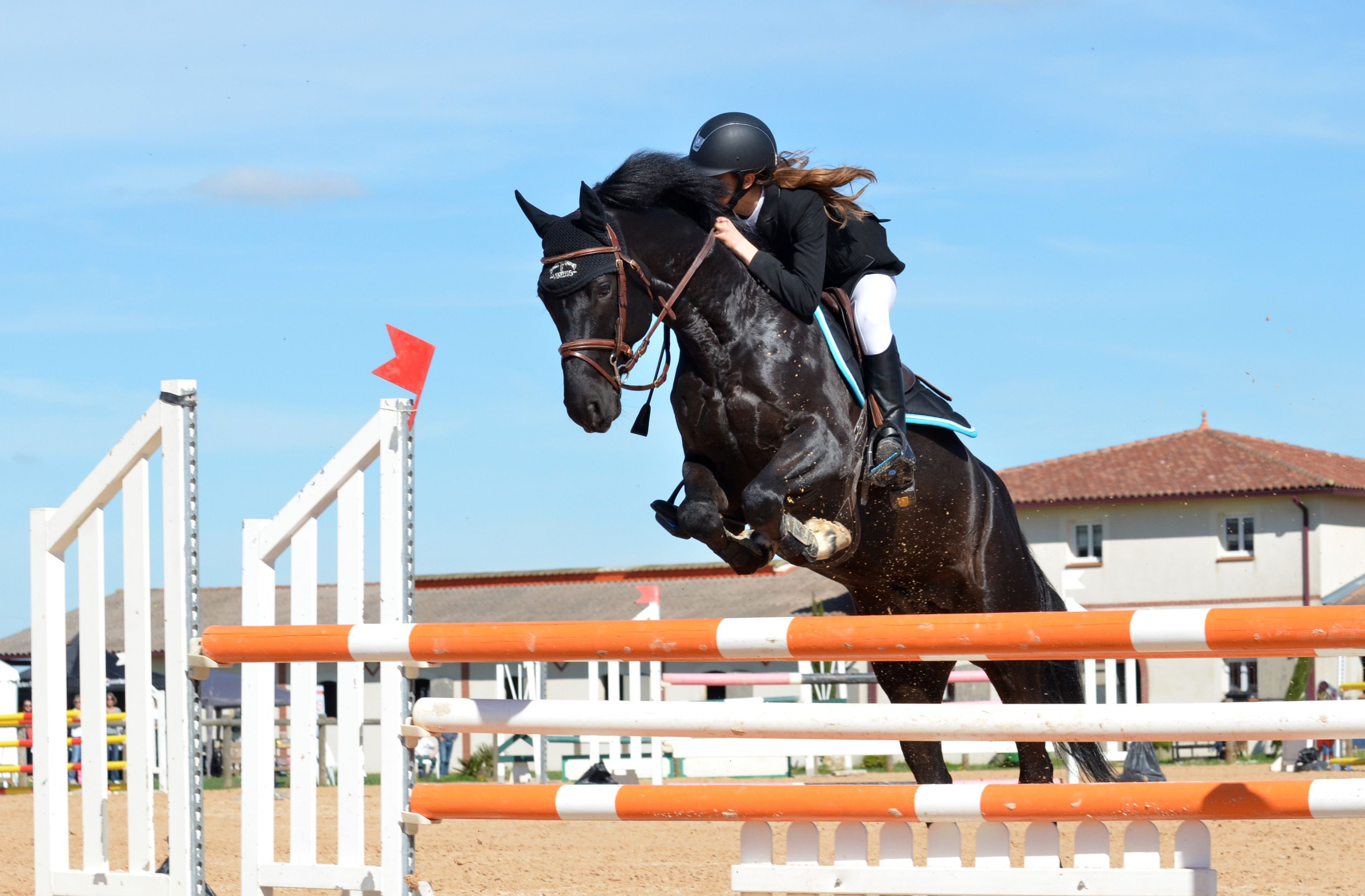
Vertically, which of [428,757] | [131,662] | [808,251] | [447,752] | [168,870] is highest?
[808,251]

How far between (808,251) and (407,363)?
1.28m

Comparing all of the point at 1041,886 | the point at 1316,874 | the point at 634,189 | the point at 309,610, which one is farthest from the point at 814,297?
the point at 1316,874

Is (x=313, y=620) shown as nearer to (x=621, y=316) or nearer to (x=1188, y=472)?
(x=621, y=316)

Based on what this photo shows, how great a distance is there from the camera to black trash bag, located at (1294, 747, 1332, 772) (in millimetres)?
13414

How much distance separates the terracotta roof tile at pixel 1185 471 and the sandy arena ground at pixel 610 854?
24.3 metres

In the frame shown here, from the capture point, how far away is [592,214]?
436 cm

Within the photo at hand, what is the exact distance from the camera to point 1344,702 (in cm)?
285

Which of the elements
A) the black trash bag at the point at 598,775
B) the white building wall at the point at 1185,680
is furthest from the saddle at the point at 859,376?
the white building wall at the point at 1185,680

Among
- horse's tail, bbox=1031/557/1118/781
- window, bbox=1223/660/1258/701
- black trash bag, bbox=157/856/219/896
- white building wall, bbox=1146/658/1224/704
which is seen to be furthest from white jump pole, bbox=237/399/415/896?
window, bbox=1223/660/1258/701

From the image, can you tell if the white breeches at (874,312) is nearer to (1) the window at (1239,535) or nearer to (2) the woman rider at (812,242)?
(2) the woman rider at (812,242)

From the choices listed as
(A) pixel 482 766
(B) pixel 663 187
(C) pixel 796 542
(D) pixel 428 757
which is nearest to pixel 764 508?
(C) pixel 796 542

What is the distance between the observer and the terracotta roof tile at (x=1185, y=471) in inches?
1224

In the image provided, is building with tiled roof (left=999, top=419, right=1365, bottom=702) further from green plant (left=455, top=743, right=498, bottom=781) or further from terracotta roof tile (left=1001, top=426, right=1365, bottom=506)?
green plant (left=455, top=743, right=498, bottom=781)

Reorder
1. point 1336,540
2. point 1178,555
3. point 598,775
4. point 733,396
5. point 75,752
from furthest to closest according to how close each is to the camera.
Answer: point 1178,555
point 1336,540
point 75,752
point 598,775
point 733,396
